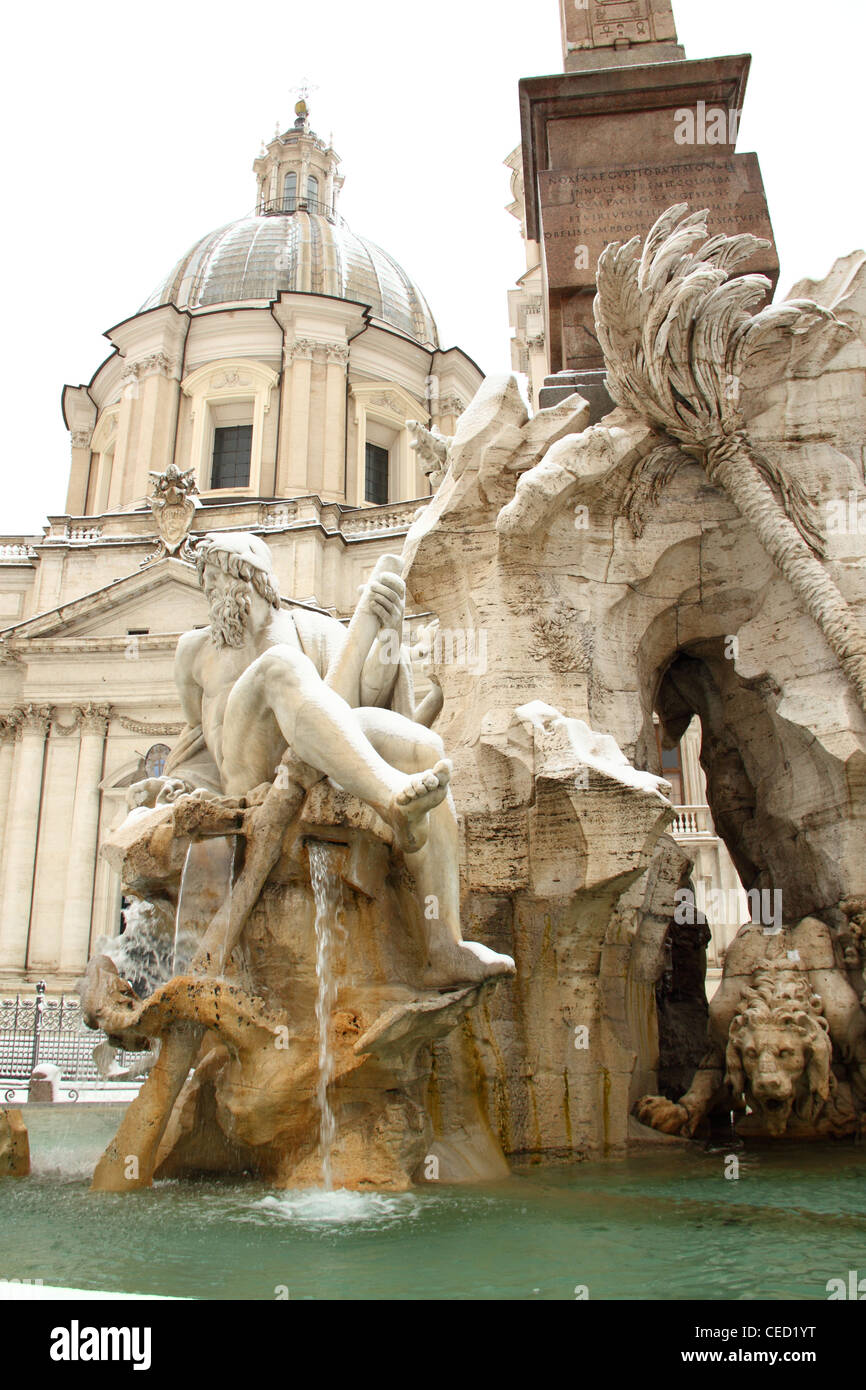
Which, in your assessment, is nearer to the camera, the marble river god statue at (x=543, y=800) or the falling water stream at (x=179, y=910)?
the marble river god statue at (x=543, y=800)

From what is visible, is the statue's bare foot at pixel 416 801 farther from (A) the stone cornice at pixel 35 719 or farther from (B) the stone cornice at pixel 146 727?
(A) the stone cornice at pixel 35 719

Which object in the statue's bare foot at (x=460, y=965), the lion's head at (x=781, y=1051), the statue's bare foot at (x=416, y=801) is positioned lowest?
the lion's head at (x=781, y=1051)

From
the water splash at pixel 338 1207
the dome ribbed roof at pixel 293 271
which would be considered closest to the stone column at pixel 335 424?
the dome ribbed roof at pixel 293 271

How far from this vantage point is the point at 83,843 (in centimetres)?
2931

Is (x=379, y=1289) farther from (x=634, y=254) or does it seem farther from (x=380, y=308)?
(x=380, y=308)

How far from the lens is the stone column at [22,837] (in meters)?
28.3

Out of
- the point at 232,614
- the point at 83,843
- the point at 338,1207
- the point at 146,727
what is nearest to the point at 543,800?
the point at 232,614

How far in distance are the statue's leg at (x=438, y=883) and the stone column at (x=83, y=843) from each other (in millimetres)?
24261

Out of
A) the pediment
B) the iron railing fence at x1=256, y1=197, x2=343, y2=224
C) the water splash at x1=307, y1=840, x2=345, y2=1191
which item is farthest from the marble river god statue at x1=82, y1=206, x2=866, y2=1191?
the iron railing fence at x1=256, y1=197, x2=343, y2=224

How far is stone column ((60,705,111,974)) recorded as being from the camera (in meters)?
28.0

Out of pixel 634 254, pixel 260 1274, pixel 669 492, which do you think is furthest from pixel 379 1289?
pixel 634 254

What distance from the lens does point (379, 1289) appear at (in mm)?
3064

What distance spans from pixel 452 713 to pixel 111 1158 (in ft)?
9.63
